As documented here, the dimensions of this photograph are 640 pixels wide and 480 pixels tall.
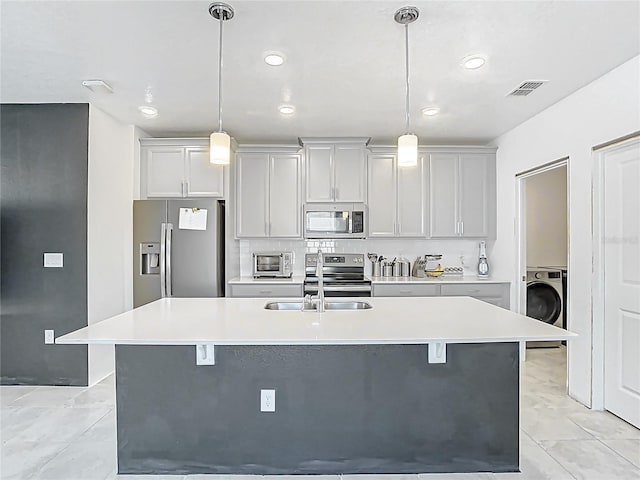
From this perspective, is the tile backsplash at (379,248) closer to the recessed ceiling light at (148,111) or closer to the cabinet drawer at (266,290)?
the cabinet drawer at (266,290)

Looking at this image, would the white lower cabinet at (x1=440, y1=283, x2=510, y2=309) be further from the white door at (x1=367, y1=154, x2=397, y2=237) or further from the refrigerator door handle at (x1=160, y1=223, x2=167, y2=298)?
the refrigerator door handle at (x1=160, y1=223, x2=167, y2=298)

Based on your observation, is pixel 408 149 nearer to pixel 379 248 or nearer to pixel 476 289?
pixel 476 289

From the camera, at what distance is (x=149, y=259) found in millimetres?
4188

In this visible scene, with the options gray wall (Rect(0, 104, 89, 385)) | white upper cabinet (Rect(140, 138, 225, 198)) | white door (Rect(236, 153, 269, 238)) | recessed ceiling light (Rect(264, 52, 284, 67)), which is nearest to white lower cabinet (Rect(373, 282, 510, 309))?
white door (Rect(236, 153, 269, 238))

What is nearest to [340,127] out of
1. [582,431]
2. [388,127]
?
[388,127]

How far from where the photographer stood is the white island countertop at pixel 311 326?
1.81 meters

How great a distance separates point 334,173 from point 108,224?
2.31 metres

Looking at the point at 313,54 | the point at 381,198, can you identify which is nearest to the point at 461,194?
the point at 381,198

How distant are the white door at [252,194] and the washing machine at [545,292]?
3113mm

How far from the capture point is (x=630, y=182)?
2.73 m

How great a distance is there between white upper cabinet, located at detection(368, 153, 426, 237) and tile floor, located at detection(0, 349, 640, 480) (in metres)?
1.97

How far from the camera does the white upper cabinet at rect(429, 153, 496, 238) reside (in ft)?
15.2

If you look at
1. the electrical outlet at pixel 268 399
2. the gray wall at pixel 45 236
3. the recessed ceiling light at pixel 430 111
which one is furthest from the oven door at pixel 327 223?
the electrical outlet at pixel 268 399

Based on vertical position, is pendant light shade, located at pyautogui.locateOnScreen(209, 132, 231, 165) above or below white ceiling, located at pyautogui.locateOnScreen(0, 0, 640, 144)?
below
